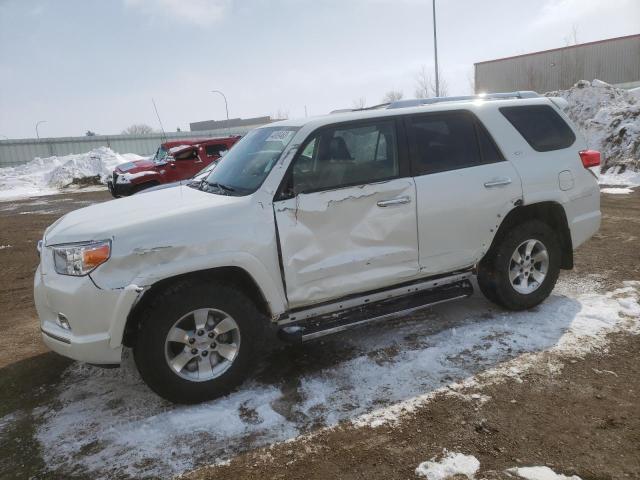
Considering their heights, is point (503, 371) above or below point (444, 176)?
below

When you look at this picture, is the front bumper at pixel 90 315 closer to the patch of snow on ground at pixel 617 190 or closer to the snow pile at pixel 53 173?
the patch of snow on ground at pixel 617 190

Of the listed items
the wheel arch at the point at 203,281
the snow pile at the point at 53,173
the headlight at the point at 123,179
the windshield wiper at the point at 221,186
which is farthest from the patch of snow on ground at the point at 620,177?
the snow pile at the point at 53,173

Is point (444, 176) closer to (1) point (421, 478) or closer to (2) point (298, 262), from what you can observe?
(2) point (298, 262)

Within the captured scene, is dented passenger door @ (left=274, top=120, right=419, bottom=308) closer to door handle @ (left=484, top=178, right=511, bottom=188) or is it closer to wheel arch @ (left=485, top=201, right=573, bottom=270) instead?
door handle @ (left=484, top=178, right=511, bottom=188)

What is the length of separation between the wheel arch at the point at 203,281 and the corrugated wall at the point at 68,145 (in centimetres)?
3744

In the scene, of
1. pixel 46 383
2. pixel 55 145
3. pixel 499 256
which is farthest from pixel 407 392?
pixel 55 145

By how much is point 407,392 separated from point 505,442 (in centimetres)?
75

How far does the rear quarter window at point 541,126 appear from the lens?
4.46 meters

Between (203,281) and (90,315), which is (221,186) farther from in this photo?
(90,315)

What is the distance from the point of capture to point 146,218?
329 cm

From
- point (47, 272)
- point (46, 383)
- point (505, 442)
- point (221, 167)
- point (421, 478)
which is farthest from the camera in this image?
point (221, 167)

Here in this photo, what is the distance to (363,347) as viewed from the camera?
4.14m

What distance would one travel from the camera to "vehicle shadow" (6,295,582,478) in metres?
→ 2.98

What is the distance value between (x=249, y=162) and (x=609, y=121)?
15.8m
